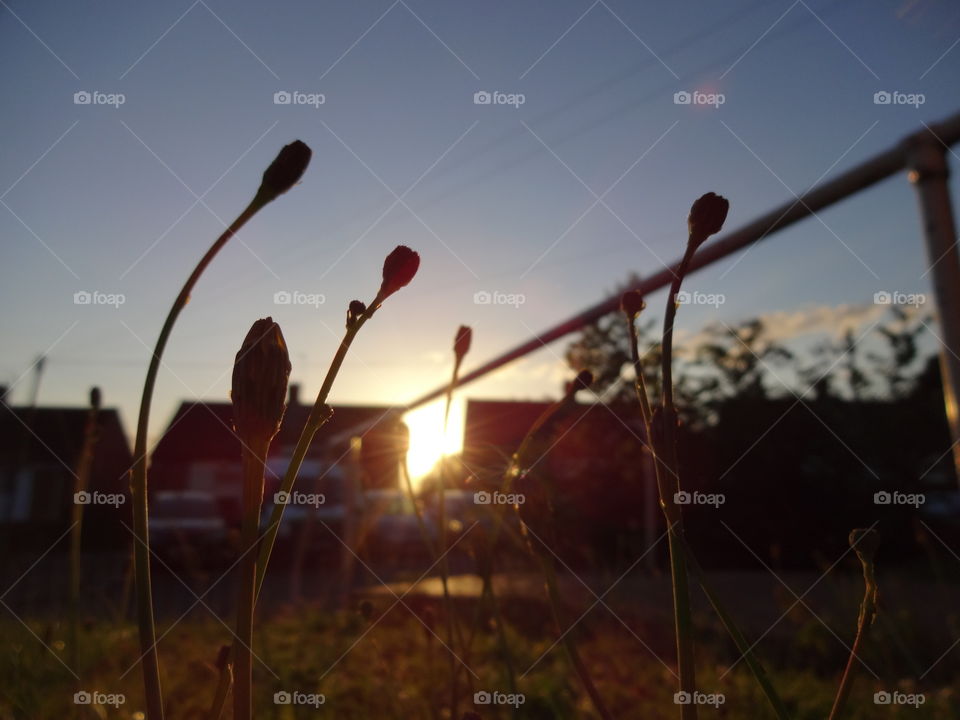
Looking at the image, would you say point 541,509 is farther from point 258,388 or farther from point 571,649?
point 258,388

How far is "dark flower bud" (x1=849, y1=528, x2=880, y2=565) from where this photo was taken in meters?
0.37

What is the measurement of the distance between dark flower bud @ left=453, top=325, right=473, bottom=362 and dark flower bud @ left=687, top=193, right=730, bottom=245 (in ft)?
0.88

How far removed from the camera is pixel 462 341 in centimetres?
65

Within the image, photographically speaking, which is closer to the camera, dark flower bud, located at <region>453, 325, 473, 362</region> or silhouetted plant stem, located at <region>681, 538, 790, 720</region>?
silhouetted plant stem, located at <region>681, 538, 790, 720</region>

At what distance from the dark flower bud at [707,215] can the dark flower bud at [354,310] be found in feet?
0.59

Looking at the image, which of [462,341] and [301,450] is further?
[462,341]

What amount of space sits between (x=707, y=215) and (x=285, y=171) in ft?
0.73

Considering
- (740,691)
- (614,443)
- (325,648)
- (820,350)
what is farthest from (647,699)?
(820,350)

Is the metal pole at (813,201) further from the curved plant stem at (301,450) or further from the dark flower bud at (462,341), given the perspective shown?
the curved plant stem at (301,450)

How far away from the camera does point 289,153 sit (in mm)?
387

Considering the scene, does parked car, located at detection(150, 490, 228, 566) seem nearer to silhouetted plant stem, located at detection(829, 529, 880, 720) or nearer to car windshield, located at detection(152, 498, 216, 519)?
car windshield, located at detection(152, 498, 216, 519)

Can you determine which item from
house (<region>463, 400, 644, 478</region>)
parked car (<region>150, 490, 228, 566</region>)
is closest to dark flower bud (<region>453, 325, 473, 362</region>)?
house (<region>463, 400, 644, 478</region>)

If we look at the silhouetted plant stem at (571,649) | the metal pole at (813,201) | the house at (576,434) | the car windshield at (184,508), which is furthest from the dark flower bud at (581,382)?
the car windshield at (184,508)

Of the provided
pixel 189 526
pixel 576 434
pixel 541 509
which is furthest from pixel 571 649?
pixel 189 526
